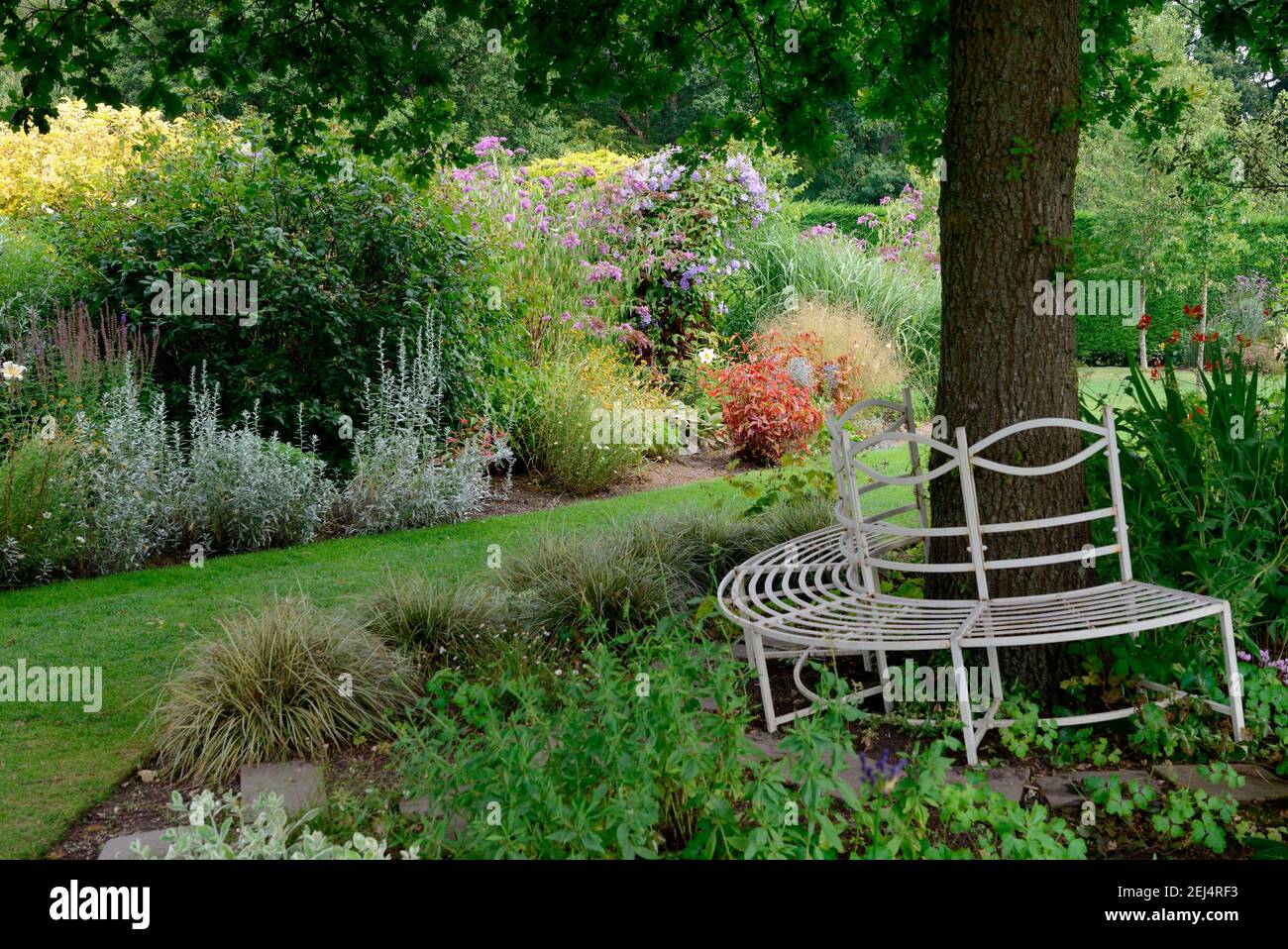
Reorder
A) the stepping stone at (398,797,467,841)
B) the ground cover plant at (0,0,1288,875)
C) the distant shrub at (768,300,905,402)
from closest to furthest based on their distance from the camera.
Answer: the stepping stone at (398,797,467,841)
the ground cover plant at (0,0,1288,875)
the distant shrub at (768,300,905,402)

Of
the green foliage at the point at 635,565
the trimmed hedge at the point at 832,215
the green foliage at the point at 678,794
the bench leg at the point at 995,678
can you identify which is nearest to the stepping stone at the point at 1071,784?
the bench leg at the point at 995,678

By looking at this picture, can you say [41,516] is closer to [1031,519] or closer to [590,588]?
[590,588]

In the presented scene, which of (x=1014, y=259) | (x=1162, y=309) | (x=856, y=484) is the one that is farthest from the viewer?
(x=1162, y=309)

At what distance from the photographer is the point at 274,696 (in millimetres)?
3842

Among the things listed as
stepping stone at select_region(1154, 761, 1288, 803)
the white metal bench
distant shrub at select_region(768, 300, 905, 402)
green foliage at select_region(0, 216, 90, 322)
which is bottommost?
stepping stone at select_region(1154, 761, 1288, 803)

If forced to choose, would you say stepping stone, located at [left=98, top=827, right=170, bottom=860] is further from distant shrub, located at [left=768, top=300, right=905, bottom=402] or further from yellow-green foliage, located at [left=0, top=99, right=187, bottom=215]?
yellow-green foliage, located at [left=0, top=99, right=187, bottom=215]

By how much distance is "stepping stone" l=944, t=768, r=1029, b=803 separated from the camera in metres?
3.21

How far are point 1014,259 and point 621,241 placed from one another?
8214mm

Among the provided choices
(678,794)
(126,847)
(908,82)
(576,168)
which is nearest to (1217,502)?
(678,794)

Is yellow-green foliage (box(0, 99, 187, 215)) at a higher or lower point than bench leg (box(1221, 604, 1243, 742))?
higher

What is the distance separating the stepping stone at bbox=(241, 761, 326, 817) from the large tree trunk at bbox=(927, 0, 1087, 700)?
226cm

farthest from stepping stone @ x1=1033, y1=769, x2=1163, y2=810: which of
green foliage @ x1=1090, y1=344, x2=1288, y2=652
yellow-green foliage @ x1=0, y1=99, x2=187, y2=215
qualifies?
yellow-green foliage @ x1=0, y1=99, x2=187, y2=215

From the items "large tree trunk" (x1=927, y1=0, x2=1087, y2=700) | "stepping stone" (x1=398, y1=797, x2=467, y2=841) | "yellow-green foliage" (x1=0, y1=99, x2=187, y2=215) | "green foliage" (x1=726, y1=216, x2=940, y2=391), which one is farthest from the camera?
"yellow-green foliage" (x1=0, y1=99, x2=187, y2=215)

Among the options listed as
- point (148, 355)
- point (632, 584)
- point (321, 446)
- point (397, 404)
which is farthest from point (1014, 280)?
point (148, 355)
